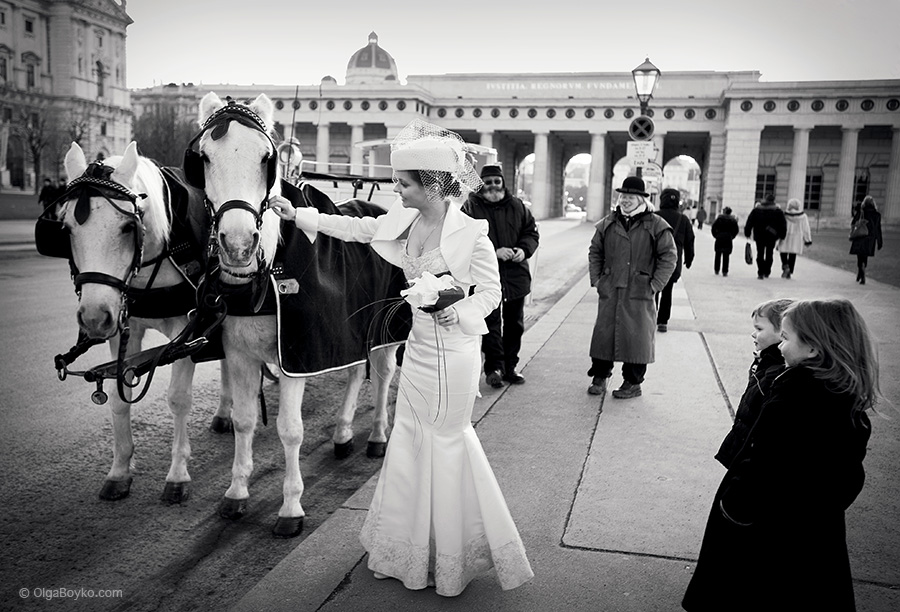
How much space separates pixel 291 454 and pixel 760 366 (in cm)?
253

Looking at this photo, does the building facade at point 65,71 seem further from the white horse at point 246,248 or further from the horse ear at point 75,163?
the white horse at point 246,248

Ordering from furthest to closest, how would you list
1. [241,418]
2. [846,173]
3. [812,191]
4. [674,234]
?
1. [812,191]
2. [846,173]
3. [674,234]
4. [241,418]

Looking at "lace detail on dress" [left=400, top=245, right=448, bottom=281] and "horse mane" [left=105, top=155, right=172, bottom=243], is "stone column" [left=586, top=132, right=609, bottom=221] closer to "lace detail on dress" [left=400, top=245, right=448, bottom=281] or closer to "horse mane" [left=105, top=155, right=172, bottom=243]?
"horse mane" [left=105, top=155, right=172, bottom=243]

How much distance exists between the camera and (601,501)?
4.47 metres

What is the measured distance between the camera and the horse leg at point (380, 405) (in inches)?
219

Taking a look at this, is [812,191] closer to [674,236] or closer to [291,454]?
[674,236]

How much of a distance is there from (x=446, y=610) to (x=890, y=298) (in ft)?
45.9

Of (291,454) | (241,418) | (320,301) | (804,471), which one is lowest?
(291,454)

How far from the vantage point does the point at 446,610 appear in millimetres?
3277

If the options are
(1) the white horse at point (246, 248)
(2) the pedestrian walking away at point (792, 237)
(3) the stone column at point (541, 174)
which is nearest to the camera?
(1) the white horse at point (246, 248)

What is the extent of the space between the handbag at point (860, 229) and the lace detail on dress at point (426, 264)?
645 inches

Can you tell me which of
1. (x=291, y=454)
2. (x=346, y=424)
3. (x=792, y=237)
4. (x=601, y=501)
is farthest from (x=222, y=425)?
(x=792, y=237)

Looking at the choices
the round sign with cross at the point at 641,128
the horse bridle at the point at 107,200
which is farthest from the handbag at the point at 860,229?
the horse bridle at the point at 107,200

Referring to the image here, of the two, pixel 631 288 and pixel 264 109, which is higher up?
pixel 264 109
